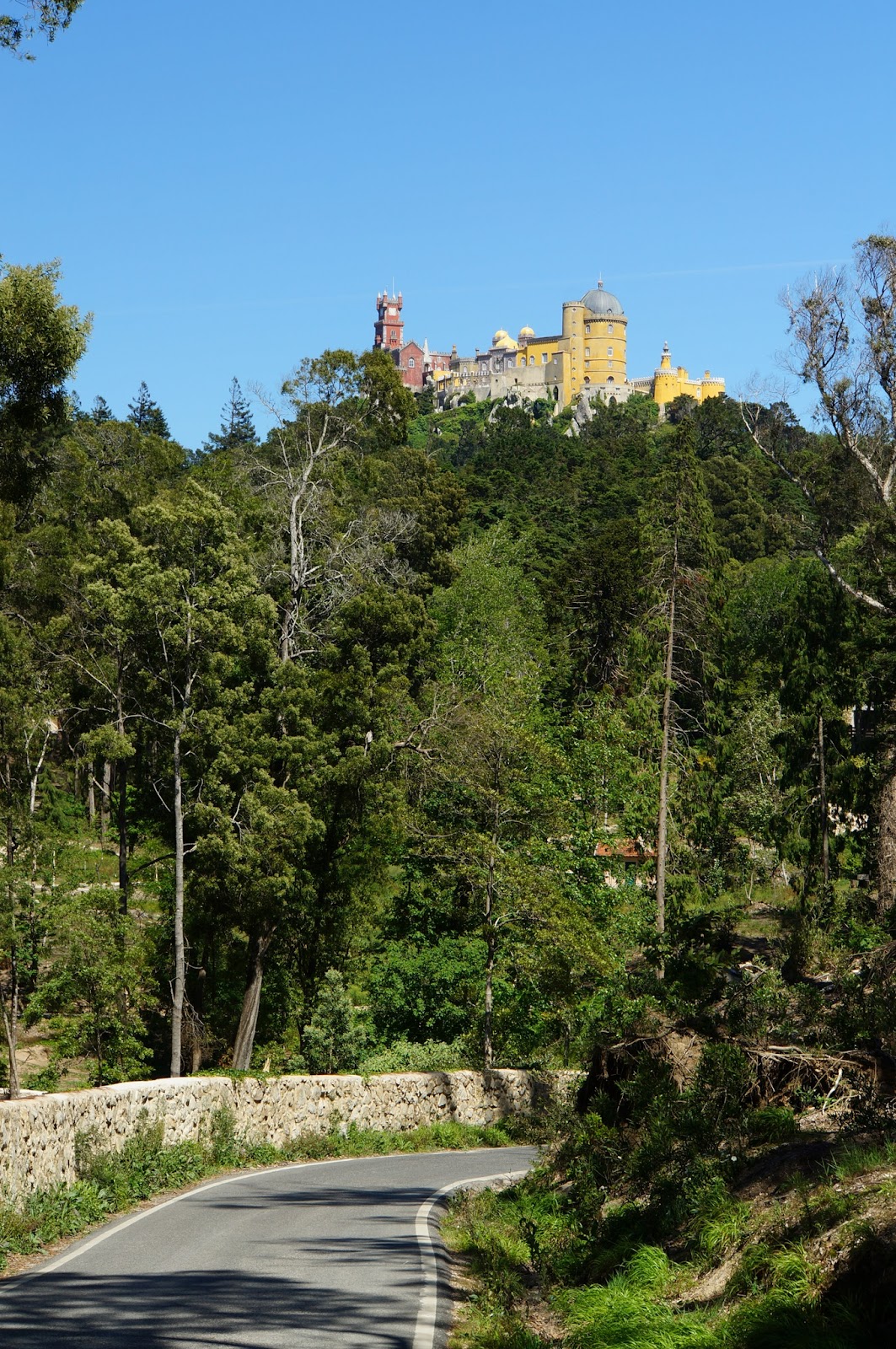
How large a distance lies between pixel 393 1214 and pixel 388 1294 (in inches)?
184

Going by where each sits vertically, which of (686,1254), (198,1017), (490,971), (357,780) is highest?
(357,780)

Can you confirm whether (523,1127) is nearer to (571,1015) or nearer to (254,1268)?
(571,1015)

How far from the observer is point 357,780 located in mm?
34594

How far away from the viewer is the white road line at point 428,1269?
9.77 metres

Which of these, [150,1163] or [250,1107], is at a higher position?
[150,1163]

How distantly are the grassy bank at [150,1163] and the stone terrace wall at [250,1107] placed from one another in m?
0.16

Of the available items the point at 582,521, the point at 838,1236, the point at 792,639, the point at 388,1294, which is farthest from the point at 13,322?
the point at 582,521

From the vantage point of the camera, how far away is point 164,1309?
10008 mm

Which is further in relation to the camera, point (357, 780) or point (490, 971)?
point (357, 780)

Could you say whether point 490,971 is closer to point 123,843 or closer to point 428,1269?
point 123,843

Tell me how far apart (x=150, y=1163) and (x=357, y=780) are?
18.1 meters

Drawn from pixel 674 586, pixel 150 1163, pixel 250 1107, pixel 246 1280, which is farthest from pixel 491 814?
pixel 246 1280

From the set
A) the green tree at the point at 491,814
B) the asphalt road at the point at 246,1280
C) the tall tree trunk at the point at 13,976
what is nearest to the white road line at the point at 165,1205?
the asphalt road at the point at 246,1280

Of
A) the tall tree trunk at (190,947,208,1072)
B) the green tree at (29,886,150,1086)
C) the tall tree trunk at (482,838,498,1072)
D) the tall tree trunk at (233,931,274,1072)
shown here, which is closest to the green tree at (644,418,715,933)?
the tall tree trunk at (482,838,498,1072)
